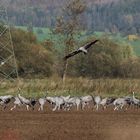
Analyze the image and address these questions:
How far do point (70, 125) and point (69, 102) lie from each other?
6.05 metres

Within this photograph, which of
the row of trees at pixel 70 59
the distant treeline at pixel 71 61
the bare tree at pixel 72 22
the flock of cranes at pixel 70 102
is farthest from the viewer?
the distant treeline at pixel 71 61

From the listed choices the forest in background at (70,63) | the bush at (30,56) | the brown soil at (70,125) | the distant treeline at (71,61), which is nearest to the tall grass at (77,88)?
the forest in background at (70,63)

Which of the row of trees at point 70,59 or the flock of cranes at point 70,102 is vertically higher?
the row of trees at point 70,59

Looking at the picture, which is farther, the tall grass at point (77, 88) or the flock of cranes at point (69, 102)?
the tall grass at point (77, 88)

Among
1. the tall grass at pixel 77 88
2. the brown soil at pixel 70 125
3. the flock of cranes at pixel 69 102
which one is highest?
the tall grass at pixel 77 88

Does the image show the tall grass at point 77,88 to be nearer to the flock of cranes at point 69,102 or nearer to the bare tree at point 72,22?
the flock of cranes at point 69,102

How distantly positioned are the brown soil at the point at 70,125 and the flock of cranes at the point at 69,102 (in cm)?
47

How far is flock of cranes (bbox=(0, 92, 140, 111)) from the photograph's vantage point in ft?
110

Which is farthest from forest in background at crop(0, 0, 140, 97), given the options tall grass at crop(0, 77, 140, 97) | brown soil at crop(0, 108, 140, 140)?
brown soil at crop(0, 108, 140, 140)

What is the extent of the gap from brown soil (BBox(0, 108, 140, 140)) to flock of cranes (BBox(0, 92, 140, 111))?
18.6 inches

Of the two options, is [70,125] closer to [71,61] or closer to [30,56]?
[30,56]

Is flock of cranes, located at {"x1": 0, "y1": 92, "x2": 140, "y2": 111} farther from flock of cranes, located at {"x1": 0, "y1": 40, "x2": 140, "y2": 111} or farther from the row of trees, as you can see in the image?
the row of trees

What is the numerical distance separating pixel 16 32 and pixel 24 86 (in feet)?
146

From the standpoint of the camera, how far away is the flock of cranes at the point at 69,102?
3341 centimetres
